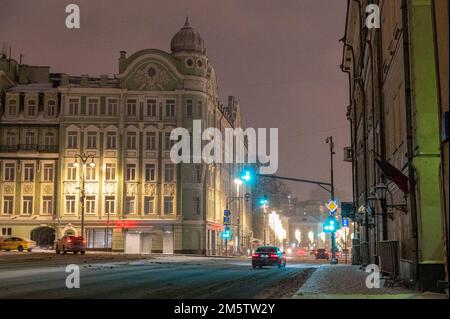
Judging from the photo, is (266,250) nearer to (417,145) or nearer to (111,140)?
(417,145)

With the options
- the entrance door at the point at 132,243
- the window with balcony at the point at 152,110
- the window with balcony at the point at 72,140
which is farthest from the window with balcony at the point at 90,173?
Answer: the window with balcony at the point at 152,110

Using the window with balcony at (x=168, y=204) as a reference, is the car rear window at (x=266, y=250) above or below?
below

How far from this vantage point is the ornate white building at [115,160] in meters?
73.9

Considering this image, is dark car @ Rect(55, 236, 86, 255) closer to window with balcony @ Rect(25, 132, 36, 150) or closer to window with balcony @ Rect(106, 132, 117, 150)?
window with balcony @ Rect(106, 132, 117, 150)

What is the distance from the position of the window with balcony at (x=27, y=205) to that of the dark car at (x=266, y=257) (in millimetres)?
41306

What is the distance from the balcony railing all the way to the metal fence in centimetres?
5703

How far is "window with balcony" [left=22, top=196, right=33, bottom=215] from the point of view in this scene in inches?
2923

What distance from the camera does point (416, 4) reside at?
18078 mm

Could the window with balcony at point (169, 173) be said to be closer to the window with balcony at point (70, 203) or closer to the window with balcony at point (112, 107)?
the window with balcony at point (112, 107)

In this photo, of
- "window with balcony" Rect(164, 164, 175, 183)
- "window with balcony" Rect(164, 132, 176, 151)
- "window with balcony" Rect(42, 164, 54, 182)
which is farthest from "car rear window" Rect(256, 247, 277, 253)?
"window with balcony" Rect(42, 164, 54, 182)

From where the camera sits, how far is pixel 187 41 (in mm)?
77062
